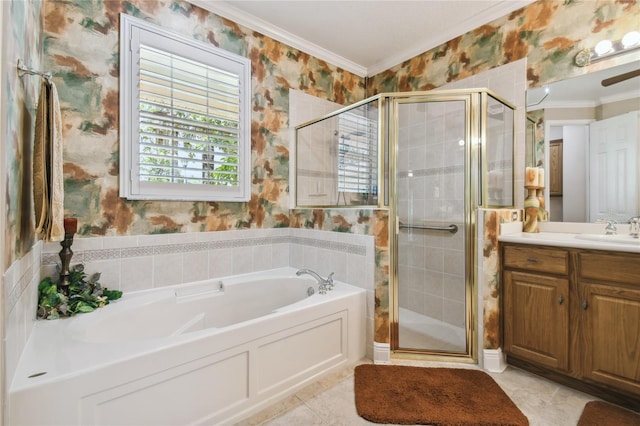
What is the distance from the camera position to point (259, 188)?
9.06 feet

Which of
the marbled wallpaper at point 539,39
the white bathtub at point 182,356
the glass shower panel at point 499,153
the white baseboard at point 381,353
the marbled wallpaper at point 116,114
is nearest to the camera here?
the white bathtub at point 182,356

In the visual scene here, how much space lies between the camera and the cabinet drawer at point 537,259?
1.80m

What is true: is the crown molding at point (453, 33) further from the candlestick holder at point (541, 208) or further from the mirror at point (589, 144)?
the candlestick holder at point (541, 208)

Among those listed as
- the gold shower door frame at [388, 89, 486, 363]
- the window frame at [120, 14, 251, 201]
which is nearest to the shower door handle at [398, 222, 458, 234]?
the gold shower door frame at [388, 89, 486, 363]

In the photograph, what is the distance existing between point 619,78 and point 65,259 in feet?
12.0

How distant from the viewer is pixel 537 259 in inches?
75.0

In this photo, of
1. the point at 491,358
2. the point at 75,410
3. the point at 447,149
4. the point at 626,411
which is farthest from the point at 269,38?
the point at 626,411

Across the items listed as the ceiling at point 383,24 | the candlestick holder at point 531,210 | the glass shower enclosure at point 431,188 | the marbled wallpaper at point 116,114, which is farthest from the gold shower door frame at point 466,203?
the marbled wallpaper at point 116,114

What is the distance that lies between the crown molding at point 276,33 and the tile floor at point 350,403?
9.43 feet

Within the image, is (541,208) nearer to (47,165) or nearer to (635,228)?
(635,228)

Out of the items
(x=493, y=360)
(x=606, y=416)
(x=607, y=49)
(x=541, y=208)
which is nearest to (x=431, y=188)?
(x=541, y=208)

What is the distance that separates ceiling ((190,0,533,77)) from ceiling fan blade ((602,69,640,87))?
85 cm

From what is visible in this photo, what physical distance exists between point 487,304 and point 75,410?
2249mm

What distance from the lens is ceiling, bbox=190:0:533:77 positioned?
247 cm
